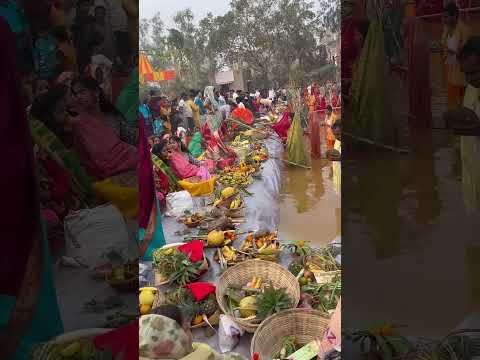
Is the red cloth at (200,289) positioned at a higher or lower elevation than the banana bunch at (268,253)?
lower

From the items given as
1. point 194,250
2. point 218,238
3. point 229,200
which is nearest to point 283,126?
point 229,200

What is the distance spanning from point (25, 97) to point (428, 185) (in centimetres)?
158

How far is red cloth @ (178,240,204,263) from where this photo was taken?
4.18 meters

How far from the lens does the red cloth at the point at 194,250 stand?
4176mm

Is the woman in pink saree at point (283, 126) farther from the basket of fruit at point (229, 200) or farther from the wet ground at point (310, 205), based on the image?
the basket of fruit at point (229, 200)

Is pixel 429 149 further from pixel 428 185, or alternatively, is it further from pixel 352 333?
pixel 352 333

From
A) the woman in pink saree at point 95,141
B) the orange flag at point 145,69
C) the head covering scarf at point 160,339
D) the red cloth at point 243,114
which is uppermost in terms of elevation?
the orange flag at point 145,69

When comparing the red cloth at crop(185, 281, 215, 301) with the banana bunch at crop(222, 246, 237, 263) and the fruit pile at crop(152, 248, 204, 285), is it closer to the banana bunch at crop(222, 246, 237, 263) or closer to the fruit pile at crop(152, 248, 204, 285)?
the fruit pile at crop(152, 248, 204, 285)

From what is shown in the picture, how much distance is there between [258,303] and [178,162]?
11.2 ft

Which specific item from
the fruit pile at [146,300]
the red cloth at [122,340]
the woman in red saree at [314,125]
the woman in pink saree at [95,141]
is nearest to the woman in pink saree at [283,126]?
the woman in red saree at [314,125]

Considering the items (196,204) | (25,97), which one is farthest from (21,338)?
(196,204)

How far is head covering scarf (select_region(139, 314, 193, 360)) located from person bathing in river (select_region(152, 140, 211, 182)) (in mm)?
4299

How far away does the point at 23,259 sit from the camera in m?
1.56

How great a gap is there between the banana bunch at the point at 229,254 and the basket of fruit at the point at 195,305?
64 centimetres
